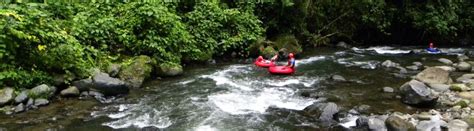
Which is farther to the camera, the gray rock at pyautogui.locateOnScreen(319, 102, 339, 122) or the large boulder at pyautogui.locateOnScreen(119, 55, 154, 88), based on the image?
the large boulder at pyautogui.locateOnScreen(119, 55, 154, 88)

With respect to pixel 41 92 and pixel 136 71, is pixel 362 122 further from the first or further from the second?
pixel 41 92

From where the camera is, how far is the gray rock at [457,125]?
837 cm

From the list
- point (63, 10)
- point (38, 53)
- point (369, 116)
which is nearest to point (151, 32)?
point (63, 10)

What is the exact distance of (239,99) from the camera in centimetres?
1092

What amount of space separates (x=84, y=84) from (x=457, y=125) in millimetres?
8633

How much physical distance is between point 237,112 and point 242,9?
860cm

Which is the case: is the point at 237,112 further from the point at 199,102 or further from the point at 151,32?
the point at 151,32

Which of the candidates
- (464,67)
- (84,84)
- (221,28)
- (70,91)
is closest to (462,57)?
(464,67)

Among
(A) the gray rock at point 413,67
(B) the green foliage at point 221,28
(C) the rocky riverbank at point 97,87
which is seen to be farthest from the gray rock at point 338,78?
(C) the rocky riverbank at point 97,87

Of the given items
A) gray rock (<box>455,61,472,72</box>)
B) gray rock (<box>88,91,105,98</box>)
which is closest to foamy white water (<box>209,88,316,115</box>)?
gray rock (<box>88,91,105,98</box>)

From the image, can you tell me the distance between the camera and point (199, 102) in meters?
10.7

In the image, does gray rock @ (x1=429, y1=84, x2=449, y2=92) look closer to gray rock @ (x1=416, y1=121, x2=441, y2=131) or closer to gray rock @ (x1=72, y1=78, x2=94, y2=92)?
gray rock @ (x1=416, y1=121, x2=441, y2=131)

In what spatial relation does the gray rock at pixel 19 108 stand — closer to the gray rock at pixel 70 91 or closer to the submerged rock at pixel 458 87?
the gray rock at pixel 70 91

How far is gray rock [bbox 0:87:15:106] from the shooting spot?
31.4 ft
